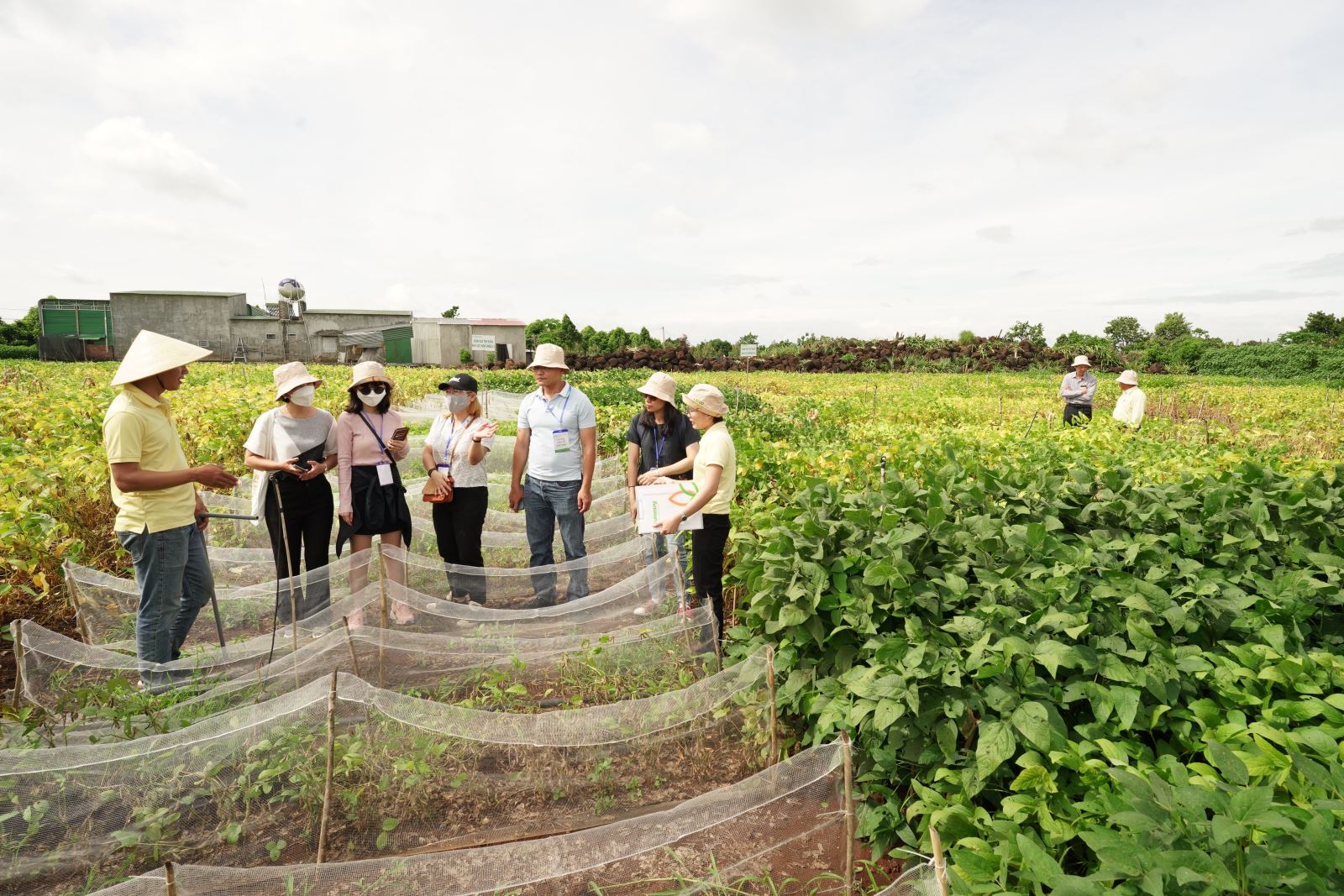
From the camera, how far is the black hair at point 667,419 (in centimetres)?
470

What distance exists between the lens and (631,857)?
202 centimetres

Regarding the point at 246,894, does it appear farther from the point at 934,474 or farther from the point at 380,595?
the point at 934,474

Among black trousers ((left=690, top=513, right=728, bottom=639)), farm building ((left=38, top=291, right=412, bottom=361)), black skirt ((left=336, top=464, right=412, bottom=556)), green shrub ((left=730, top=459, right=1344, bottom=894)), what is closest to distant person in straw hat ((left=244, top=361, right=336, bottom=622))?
black skirt ((left=336, top=464, right=412, bottom=556))

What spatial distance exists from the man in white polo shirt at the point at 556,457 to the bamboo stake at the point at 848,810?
2494 mm

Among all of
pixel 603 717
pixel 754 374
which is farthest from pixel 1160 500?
pixel 754 374

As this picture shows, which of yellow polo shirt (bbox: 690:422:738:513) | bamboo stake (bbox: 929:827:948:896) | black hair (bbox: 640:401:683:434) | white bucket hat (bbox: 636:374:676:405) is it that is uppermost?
white bucket hat (bbox: 636:374:676:405)

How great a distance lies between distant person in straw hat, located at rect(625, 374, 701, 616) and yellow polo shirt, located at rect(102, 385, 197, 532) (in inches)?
95.4

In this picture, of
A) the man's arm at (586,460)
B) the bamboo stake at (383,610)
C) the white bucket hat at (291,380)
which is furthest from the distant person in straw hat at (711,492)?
the white bucket hat at (291,380)

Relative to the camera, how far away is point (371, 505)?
4.43 metres

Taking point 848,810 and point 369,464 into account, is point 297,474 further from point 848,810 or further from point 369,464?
point 848,810

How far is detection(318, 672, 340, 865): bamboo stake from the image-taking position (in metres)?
2.40

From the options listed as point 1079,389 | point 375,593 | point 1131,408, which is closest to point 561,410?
point 375,593

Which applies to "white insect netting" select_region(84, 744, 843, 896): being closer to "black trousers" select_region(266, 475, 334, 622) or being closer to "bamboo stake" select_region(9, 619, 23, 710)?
"bamboo stake" select_region(9, 619, 23, 710)

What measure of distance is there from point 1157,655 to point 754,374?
86.7 ft
